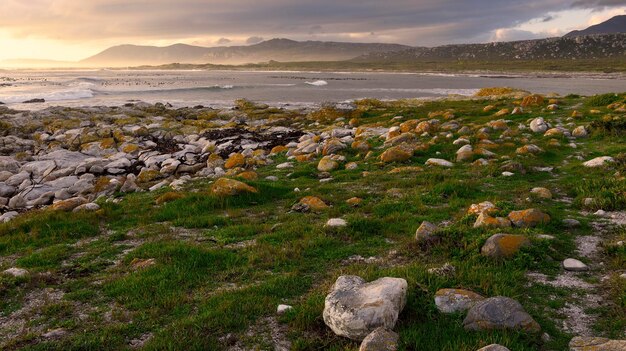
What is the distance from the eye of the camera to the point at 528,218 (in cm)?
854

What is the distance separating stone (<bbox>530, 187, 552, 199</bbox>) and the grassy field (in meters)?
0.20

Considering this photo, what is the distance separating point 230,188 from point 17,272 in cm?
568

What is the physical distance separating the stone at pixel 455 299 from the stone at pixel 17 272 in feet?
22.4

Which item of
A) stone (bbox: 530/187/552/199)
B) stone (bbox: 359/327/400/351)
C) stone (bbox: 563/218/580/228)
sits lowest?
stone (bbox: 563/218/580/228)

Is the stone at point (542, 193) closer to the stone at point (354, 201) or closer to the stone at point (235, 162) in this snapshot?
the stone at point (354, 201)

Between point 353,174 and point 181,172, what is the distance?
8.12m

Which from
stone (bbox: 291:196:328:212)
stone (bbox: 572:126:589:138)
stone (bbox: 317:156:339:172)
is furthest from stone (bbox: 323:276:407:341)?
stone (bbox: 572:126:589:138)

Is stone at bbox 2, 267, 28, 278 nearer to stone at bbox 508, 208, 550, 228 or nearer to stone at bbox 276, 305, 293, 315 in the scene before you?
stone at bbox 276, 305, 293, 315

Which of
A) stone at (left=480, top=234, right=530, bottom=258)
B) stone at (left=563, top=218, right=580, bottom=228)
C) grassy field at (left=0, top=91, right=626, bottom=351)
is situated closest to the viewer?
grassy field at (left=0, top=91, right=626, bottom=351)

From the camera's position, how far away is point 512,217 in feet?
28.6

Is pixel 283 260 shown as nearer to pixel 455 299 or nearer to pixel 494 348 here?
pixel 455 299

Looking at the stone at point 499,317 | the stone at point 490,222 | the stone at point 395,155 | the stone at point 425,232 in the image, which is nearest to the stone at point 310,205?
the stone at point 425,232

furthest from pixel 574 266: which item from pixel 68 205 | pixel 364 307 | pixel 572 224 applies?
pixel 68 205

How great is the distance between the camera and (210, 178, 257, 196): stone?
12.2 m
